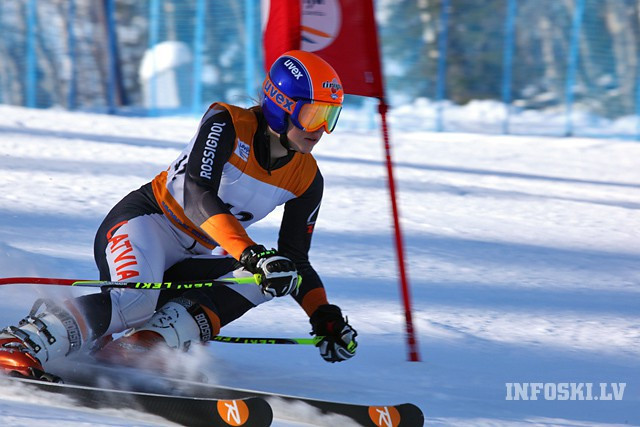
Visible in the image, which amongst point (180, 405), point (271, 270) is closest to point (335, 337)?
point (271, 270)

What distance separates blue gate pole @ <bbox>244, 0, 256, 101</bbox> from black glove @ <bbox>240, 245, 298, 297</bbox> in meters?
10.8

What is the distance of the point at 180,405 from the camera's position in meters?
2.79

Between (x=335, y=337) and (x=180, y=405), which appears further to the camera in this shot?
(x=335, y=337)

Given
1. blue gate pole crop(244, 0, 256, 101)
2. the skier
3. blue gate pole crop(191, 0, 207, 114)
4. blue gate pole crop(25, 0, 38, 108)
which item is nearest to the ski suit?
the skier

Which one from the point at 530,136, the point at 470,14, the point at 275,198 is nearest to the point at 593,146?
the point at 530,136

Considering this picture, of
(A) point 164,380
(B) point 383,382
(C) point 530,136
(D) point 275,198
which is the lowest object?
(C) point 530,136

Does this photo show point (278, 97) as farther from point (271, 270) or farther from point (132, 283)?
point (132, 283)

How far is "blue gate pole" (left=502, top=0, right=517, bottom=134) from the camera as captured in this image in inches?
526

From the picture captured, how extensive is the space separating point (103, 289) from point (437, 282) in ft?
9.02

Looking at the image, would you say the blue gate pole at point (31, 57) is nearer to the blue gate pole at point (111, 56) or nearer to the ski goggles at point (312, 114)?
the blue gate pole at point (111, 56)

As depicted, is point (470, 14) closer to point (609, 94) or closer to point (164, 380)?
point (609, 94)

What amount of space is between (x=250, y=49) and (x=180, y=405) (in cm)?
1151

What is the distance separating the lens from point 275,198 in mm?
3703

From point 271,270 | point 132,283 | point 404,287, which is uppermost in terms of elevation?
point 271,270
